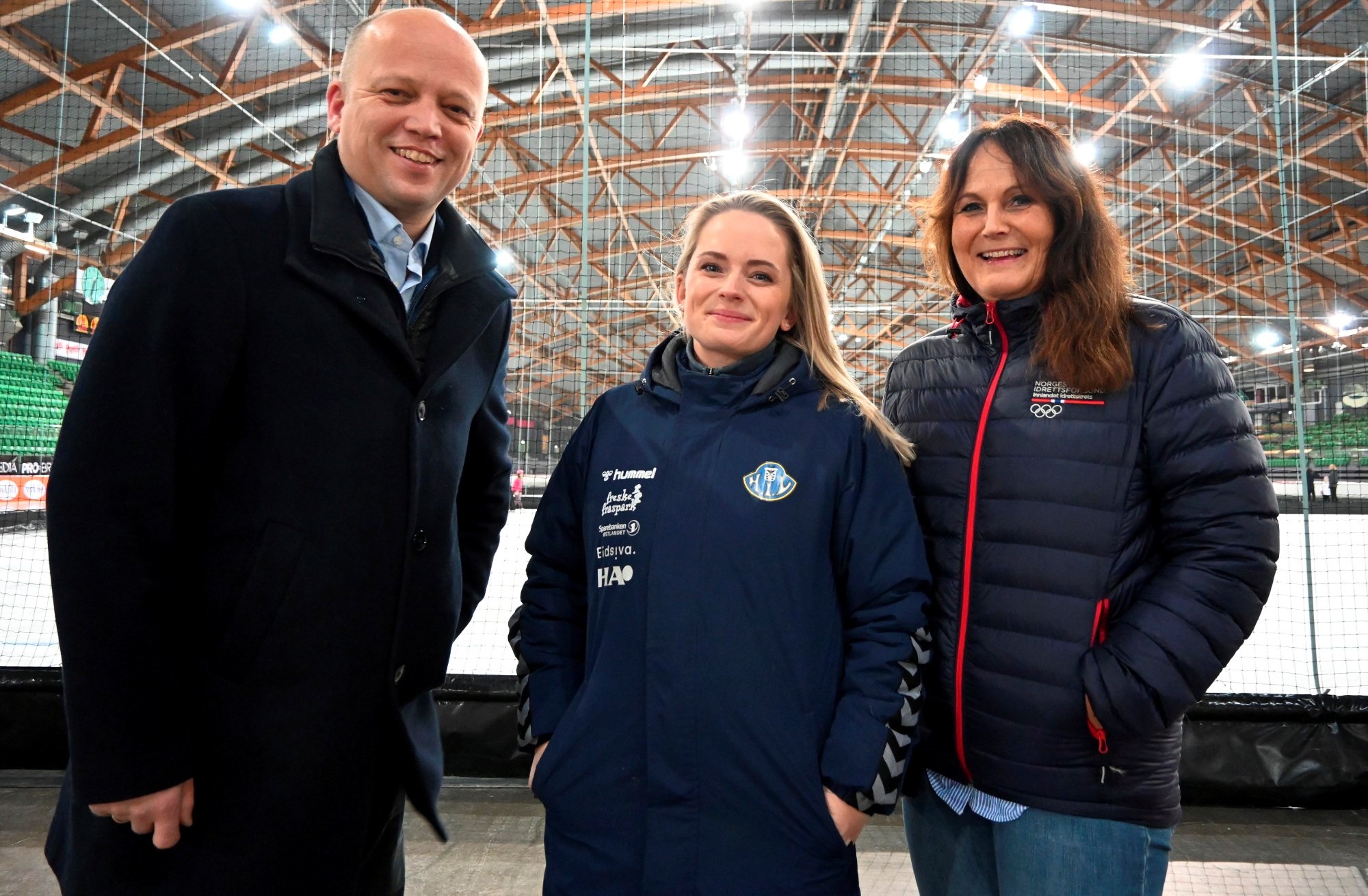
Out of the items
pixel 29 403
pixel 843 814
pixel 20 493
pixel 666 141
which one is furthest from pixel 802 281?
pixel 29 403

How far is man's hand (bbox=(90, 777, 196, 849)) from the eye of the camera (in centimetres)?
102

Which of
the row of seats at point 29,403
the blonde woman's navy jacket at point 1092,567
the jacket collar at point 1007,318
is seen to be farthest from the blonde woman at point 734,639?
the row of seats at point 29,403

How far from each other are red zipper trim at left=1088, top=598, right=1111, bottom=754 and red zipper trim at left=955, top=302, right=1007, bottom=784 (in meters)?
0.18

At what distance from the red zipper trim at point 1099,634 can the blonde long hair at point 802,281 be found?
376mm

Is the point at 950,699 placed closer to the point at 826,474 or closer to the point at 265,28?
the point at 826,474

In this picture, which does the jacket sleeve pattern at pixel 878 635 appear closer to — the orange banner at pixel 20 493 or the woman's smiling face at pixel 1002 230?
the woman's smiling face at pixel 1002 230

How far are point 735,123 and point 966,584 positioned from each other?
5572 mm

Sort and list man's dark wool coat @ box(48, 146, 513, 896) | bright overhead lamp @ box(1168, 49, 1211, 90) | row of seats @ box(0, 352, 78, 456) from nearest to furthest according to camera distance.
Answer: man's dark wool coat @ box(48, 146, 513, 896) < bright overhead lamp @ box(1168, 49, 1211, 90) < row of seats @ box(0, 352, 78, 456)

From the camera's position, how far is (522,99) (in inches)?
325

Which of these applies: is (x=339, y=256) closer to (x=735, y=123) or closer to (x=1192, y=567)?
(x=1192, y=567)

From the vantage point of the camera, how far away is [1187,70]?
601 centimetres

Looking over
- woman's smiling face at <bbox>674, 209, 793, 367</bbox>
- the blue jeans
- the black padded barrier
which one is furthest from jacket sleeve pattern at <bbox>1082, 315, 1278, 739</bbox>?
the black padded barrier

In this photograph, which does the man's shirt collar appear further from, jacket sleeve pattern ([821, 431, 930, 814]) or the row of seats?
the row of seats

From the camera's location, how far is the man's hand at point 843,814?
112 centimetres
